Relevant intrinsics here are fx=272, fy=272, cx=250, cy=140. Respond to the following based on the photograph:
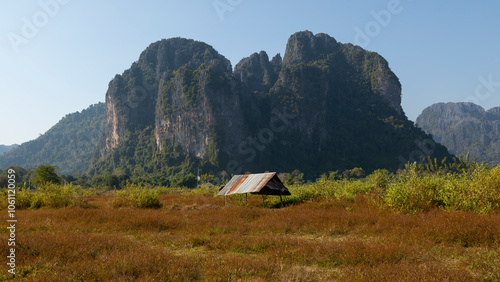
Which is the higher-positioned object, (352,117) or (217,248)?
(352,117)

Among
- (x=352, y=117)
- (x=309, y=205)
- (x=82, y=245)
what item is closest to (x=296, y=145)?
(x=352, y=117)

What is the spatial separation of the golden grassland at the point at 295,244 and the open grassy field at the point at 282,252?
1.0 inches

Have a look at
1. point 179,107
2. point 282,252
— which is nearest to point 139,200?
point 282,252

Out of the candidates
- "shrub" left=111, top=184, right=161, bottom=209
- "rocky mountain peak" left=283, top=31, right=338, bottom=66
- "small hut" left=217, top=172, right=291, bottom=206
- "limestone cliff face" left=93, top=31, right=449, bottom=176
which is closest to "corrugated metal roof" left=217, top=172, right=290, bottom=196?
"small hut" left=217, top=172, right=291, bottom=206

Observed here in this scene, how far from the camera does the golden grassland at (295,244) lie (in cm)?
482

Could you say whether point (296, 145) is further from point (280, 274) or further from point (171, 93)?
point (280, 274)

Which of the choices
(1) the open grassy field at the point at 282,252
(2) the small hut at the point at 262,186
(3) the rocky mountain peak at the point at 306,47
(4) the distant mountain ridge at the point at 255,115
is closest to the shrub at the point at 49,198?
(1) the open grassy field at the point at 282,252

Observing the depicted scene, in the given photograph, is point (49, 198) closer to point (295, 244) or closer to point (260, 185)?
point (260, 185)

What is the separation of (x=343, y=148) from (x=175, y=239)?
452 ft

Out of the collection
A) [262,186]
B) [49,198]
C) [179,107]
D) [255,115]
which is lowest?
[49,198]

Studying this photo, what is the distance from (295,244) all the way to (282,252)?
2.76 feet

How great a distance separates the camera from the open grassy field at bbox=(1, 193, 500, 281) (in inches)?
187

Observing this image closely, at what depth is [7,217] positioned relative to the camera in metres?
12.1

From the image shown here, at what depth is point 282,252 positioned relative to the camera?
6.21 meters
